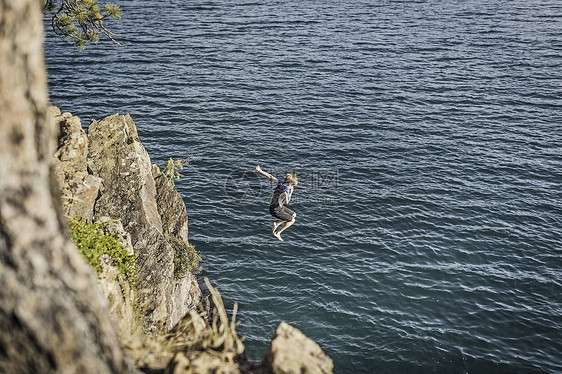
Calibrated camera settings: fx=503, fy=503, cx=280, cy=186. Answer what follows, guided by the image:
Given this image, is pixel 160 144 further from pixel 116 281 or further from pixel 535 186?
pixel 535 186

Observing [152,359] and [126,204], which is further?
[126,204]

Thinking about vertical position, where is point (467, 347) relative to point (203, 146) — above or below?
below

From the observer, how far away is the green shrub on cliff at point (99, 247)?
11781mm

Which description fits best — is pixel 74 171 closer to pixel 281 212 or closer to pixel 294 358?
pixel 281 212

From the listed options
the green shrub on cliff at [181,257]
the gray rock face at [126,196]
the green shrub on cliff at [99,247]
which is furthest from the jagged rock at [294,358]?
the green shrub on cliff at [181,257]

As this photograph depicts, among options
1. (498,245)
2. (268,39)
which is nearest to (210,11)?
(268,39)

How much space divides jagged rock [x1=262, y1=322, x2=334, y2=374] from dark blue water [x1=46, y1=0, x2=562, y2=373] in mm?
11219

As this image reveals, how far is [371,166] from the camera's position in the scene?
32.3 metres

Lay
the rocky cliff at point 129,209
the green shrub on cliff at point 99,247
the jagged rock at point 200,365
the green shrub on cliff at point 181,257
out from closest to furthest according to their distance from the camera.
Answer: the jagged rock at point 200,365, the green shrub on cliff at point 99,247, the rocky cliff at point 129,209, the green shrub on cliff at point 181,257

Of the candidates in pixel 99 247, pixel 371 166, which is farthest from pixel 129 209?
pixel 371 166

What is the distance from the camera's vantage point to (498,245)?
82.0 feet

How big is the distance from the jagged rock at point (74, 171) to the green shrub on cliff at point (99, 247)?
95cm

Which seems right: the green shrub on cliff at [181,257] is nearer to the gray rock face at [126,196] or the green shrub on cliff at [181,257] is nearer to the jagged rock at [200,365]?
the gray rock face at [126,196]

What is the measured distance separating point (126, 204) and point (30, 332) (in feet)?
40.9
